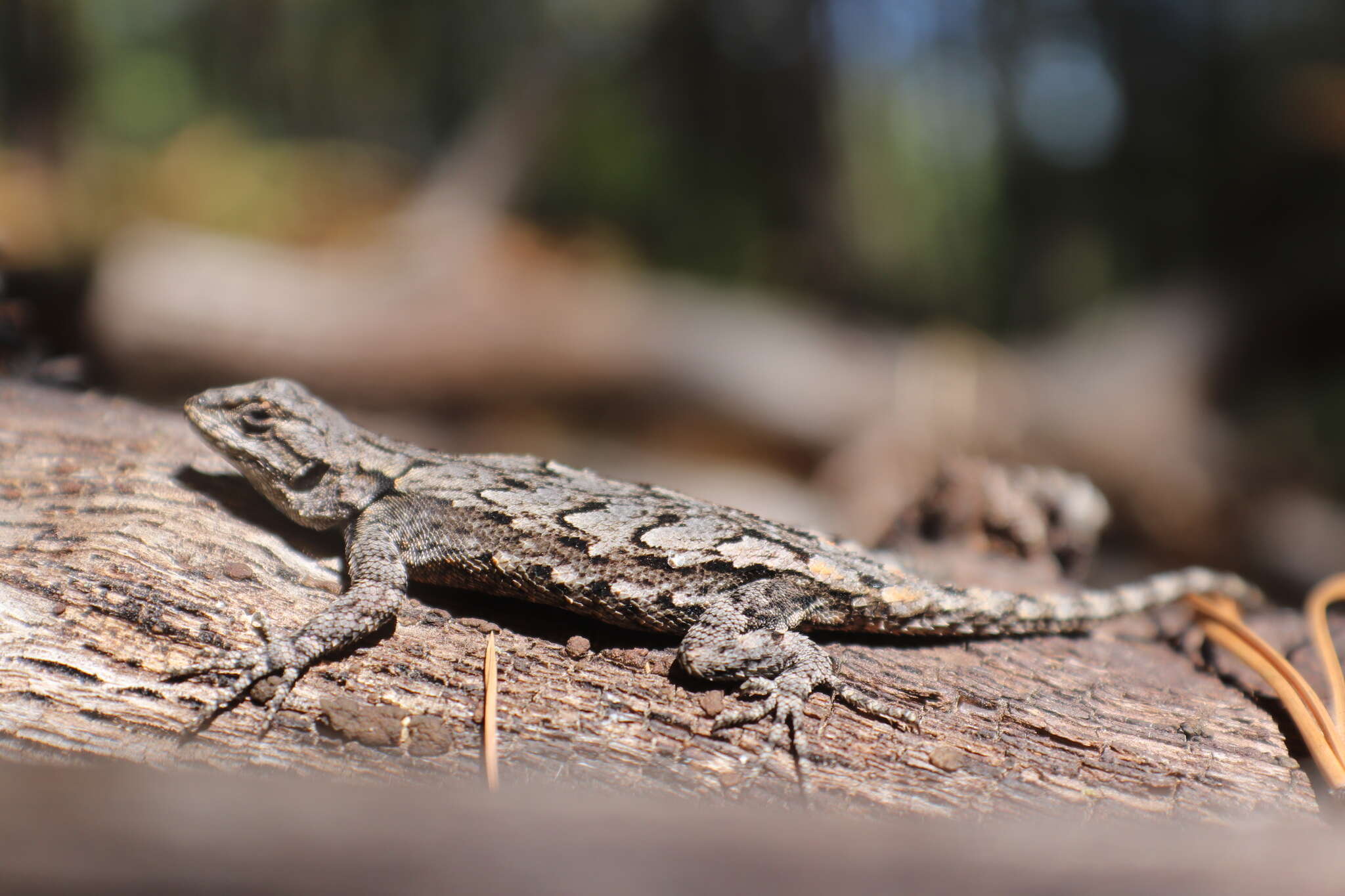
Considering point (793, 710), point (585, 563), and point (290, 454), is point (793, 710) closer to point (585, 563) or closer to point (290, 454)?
point (585, 563)

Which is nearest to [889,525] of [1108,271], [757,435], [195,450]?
[195,450]

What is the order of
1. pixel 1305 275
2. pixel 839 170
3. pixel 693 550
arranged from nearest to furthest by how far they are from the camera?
pixel 693 550, pixel 1305 275, pixel 839 170

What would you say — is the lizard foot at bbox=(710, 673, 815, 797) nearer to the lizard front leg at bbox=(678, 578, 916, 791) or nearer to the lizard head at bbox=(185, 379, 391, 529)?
the lizard front leg at bbox=(678, 578, 916, 791)

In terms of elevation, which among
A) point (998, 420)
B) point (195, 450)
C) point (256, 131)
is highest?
point (256, 131)

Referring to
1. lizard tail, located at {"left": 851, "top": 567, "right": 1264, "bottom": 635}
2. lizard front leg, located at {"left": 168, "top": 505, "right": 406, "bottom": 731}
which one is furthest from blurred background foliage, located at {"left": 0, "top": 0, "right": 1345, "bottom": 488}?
lizard front leg, located at {"left": 168, "top": 505, "right": 406, "bottom": 731}

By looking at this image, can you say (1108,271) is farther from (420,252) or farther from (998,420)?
(420,252)

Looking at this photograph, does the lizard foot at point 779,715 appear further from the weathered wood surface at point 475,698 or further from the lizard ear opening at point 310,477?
the lizard ear opening at point 310,477
